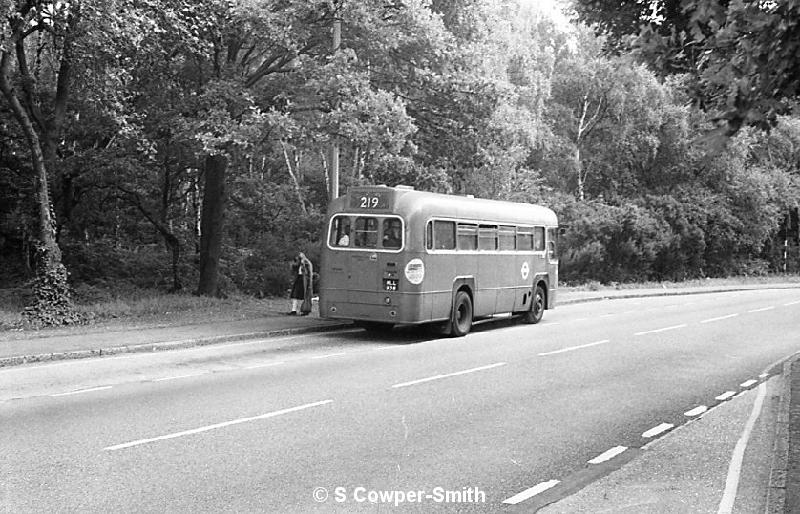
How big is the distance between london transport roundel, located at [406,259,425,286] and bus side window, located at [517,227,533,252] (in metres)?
4.66

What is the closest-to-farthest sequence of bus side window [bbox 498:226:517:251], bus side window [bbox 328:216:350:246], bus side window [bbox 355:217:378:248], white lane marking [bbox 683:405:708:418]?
white lane marking [bbox 683:405:708:418]
bus side window [bbox 355:217:378:248]
bus side window [bbox 328:216:350:246]
bus side window [bbox 498:226:517:251]

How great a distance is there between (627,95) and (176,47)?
33.1 meters

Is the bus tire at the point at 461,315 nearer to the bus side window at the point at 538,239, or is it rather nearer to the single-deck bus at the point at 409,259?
the single-deck bus at the point at 409,259

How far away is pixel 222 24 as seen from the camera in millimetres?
20625

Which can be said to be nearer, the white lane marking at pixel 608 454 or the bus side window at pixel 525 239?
the white lane marking at pixel 608 454

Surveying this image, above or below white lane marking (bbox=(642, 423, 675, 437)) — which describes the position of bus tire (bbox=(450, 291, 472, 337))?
above

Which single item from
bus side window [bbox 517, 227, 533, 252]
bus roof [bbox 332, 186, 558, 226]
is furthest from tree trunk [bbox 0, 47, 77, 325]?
bus side window [bbox 517, 227, 533, 252]

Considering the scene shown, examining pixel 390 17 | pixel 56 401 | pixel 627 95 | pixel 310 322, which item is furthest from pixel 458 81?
pixel 627 95

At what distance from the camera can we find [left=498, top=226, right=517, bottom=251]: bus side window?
1970 cm

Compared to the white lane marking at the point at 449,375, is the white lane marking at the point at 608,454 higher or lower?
lower

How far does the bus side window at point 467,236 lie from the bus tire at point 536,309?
11.9ft

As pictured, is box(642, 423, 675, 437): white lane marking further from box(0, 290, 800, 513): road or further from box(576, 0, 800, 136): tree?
box(576, 0, 800, 136): tree

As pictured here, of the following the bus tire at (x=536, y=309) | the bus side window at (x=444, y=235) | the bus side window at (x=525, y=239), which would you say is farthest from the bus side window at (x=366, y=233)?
the bus tire at (x=536, y=309)

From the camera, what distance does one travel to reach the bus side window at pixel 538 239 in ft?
70.2
